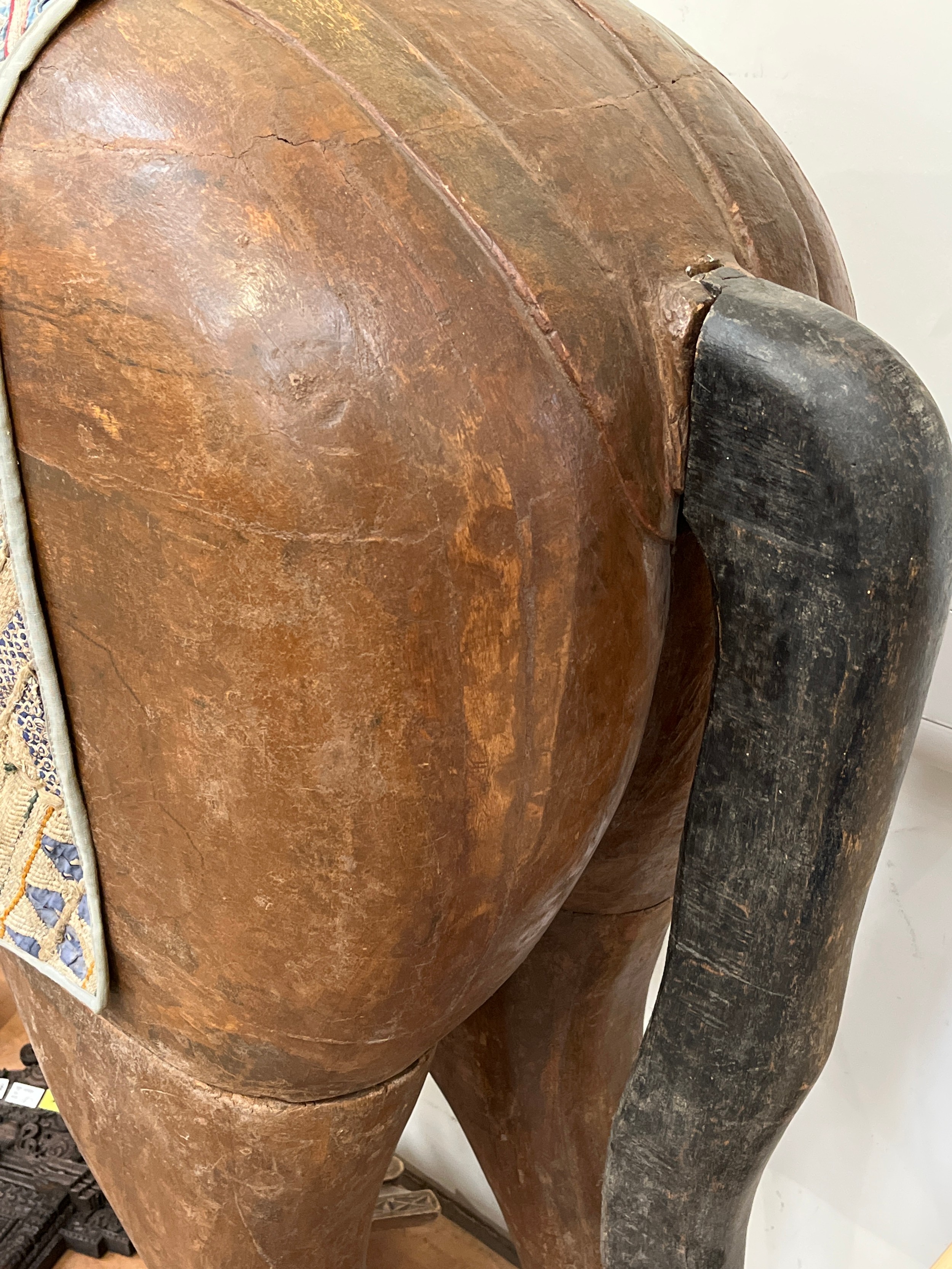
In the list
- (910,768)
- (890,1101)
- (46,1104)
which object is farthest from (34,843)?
(46,1104)

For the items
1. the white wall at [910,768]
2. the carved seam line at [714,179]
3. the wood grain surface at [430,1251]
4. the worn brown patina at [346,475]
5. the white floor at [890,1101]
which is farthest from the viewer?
the wood grain surface at [430,1251]

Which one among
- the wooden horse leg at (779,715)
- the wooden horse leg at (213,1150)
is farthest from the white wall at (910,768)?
the wooden horse leg at (213,1150)

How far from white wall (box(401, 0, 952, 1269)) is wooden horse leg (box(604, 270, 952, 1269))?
46cm

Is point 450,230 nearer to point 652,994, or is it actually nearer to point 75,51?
point 75,51

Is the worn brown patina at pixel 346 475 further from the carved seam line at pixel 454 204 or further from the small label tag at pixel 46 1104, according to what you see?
the small label tag at pixel 46 1104

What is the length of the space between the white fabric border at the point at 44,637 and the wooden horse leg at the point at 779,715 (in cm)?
26

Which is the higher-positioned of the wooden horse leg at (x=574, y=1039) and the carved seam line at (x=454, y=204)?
the carved seam line at (x=454, y=204)

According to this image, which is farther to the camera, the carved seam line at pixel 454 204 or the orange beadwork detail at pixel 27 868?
the orange beadwork detail at pixel 27 868

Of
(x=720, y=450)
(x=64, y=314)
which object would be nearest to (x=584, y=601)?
(x=720, y=450)

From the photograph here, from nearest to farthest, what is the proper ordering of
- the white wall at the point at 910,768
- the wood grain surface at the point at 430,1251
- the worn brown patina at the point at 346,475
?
the worn brown patina at the point at 346,475, the white wall at the point at 910,768, the wood grain surface at the point at 430,1251

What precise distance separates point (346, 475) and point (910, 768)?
2.34 feet

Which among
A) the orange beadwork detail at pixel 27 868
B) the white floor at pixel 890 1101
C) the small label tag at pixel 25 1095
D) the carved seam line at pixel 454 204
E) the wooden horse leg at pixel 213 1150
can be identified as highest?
the carved seam line at pixel 454 204

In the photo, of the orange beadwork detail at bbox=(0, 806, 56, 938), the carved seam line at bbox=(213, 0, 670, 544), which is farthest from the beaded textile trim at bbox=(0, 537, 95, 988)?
the carved seam line at bbox=(213, 0, 670, 544)

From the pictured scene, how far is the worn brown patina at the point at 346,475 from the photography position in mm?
408
